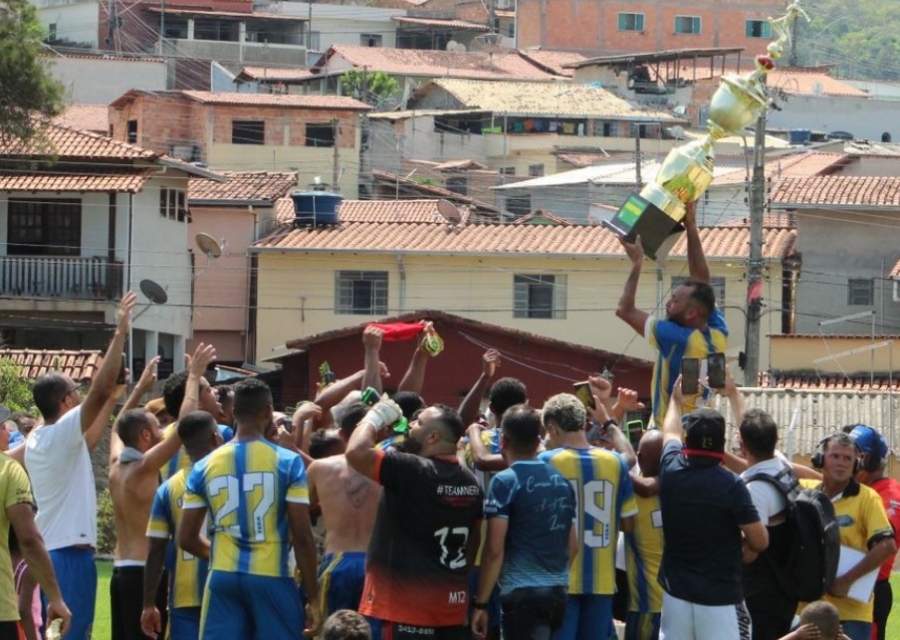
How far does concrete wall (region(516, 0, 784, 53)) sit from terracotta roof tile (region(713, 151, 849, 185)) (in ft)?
118

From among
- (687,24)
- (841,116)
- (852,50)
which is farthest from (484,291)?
(852,50)

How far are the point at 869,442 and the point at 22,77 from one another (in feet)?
99.3

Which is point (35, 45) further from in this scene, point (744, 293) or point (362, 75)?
point (362, 75)

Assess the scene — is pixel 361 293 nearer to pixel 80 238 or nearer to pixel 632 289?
pixel 80 238

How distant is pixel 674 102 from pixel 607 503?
237 feet

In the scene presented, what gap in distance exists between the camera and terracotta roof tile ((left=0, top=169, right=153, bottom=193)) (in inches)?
1732

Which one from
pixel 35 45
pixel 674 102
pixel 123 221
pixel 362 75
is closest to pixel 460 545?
pixel 35 45

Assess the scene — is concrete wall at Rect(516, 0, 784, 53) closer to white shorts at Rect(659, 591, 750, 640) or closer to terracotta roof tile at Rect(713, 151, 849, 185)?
terracotta roof tile at Rect(713, 151, 849, 185)

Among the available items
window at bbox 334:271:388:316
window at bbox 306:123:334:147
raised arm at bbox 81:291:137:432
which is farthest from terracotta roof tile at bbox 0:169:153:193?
raised arm at bbox 81:291:137:432

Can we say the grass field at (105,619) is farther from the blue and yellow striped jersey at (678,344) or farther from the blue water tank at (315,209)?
the blue water tank at (315,209)

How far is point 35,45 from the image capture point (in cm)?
3969

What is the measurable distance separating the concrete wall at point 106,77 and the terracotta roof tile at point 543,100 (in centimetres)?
1071

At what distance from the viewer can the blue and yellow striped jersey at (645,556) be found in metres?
11.3

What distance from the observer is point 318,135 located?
6562 centimetres
